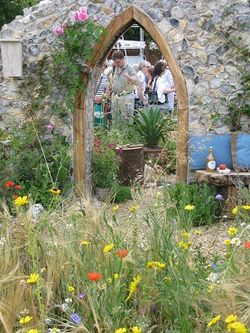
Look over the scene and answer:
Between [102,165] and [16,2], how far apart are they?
12.4 metres

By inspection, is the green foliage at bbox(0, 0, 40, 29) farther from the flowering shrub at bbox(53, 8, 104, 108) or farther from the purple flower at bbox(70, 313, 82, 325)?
the purple flower at bbox(70, 313, 82, 325)

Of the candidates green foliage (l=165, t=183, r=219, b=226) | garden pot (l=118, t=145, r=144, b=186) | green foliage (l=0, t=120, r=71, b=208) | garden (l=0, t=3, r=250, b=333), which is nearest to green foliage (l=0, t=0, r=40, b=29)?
garden pot (l=118, t=145, r=144, b=186)

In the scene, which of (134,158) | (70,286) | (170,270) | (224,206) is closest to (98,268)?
(70,286)

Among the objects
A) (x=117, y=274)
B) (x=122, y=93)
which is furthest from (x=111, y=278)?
(x=122, y=93)

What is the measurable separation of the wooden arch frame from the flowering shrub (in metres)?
0.13

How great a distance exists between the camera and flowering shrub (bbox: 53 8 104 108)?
7539 mm

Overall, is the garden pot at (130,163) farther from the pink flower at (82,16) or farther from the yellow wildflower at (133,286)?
the yellow wildflower at (133,286)

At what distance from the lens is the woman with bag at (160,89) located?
11.8 m


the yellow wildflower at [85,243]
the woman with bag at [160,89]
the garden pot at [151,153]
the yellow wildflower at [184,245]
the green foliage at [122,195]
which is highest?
the woman with bag at [160,89]

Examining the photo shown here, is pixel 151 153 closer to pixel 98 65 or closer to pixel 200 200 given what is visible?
pixel 98 65

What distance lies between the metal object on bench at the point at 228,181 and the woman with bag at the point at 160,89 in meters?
4.64

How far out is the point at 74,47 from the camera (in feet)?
24.9

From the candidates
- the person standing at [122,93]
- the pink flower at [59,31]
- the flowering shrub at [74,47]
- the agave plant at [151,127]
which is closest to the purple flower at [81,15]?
the flowering shrub at [74,47]

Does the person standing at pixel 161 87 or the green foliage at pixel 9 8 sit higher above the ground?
the green foliage at pixel 9 8
